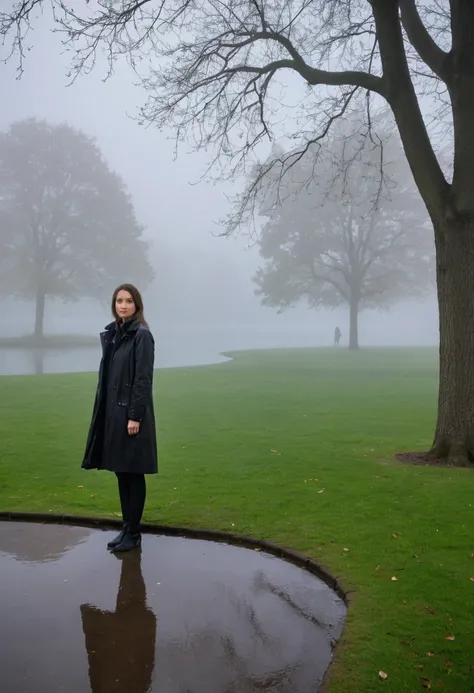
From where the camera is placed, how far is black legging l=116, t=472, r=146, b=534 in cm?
498

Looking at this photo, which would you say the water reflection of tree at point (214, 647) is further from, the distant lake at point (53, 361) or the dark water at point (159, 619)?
the distant lake at point (53, 361)

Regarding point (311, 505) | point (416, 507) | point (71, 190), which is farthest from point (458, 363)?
point (71, 190)

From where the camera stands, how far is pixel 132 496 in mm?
5016

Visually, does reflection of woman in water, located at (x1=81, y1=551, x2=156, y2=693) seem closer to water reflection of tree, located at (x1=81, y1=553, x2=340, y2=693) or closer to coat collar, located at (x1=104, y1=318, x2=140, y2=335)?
water reflection of tree, located at (x1=81, y1=553, x2=340, y2=693)

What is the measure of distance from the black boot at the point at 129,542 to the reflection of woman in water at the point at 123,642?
60 cm

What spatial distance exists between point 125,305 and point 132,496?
156cm

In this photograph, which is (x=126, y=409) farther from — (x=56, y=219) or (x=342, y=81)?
(x=56, y=219)

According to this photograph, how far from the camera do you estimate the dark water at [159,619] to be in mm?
3127

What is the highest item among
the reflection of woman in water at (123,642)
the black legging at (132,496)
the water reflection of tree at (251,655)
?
the black legging at (132,496)

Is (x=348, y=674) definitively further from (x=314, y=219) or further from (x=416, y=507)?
(x=314, y=219)

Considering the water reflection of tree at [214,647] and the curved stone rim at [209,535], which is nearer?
the water reflection of tree at [214,647]

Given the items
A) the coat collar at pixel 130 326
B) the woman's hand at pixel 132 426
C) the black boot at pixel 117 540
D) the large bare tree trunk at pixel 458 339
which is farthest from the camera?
the large bare tree trunk at pixel 458 339

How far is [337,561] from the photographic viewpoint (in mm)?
4715

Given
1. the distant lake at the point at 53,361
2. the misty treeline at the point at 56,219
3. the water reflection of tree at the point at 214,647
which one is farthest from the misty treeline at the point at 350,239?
the water reflection of tree at the point at 214,647
